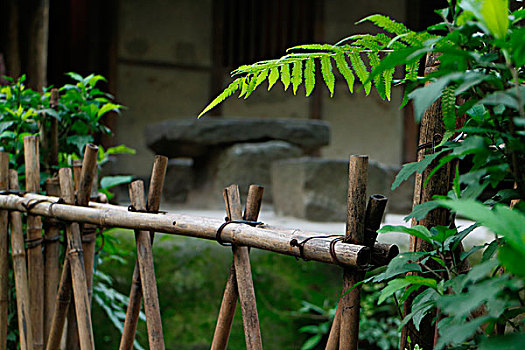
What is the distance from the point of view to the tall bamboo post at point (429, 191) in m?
1.18

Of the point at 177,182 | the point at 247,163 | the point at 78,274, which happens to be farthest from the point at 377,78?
the point at 177,182

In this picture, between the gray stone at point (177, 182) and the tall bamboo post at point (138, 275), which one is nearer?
the tall bamboo post at point (138, 275)

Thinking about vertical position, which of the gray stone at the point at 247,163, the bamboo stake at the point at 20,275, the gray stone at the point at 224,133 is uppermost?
the gray stone at the point at 224,133

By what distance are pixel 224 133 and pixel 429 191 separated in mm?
3534

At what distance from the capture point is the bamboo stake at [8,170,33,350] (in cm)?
194

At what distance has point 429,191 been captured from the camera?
119 centimetres

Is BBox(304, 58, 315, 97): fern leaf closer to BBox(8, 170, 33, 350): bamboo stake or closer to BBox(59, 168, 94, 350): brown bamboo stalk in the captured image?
BBox(59, 168, 94, 350): brown bamboo stalk

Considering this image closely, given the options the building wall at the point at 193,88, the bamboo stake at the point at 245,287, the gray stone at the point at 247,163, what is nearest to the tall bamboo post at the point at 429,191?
the bamboo stake at the point at 245,287

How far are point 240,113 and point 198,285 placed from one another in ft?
10.8

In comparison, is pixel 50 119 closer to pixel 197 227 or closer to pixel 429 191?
pixel 197 227

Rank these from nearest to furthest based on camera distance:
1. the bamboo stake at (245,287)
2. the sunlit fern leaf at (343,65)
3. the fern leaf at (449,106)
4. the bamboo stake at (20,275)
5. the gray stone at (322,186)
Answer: the fern leaf at (449,106) → the sunlit fern leaf at (343,65) → the bamboo stake at (245,287) → the bamboo stake at (20,275) → the gray stone at (322,186)

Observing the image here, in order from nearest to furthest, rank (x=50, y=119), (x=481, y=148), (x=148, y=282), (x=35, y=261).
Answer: (x=481, y=148) < (x=148, y=282) < (x=35, y=261) < (x=50, y=119)

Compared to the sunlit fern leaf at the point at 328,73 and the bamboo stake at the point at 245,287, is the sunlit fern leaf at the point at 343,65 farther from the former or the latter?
the bamboo stake at the point at 245,287

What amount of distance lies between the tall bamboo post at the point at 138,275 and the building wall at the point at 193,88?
4334 mm
